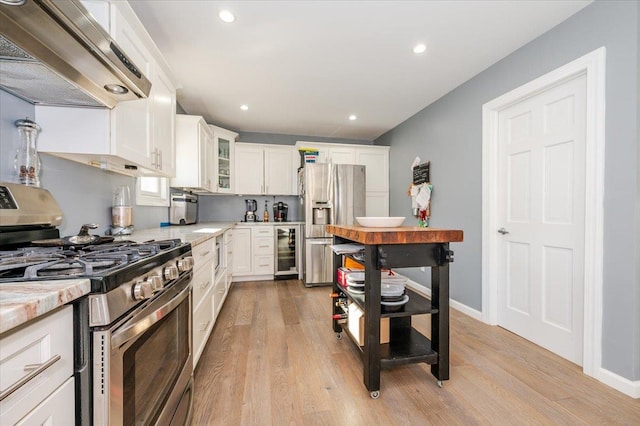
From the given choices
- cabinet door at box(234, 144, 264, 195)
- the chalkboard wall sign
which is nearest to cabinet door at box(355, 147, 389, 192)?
the chalkboard wall sign

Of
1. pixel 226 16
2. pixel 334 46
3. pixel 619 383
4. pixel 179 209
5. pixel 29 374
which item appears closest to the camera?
pixel 29 374

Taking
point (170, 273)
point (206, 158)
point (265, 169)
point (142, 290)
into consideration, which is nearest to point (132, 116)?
point (170, 273)

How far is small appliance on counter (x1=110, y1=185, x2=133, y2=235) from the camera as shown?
6.37ft

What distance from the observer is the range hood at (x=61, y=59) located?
81 centimetres

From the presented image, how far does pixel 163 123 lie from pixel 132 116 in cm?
52

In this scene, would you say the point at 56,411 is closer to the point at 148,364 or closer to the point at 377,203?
the point at 148,364

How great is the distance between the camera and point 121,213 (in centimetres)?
196

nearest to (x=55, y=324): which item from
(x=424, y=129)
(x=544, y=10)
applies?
(x=544, y=10)

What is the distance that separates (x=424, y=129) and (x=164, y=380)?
3798 mm

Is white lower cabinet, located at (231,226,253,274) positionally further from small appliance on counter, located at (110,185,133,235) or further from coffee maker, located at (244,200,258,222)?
small appliance on counter, located at (110,185,133,235)

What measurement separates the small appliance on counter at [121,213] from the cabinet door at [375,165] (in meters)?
3.44

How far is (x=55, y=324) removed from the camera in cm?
63

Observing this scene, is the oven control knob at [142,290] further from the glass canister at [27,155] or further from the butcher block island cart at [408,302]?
the butcher block island cart at [408,302]

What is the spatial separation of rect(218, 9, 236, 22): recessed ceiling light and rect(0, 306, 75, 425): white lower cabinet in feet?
6.78
